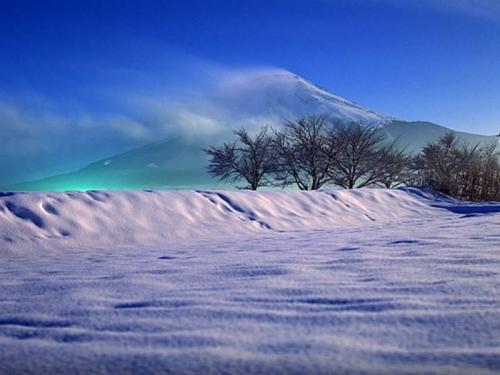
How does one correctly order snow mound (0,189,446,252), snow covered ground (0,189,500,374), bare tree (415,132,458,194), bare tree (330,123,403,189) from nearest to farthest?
snow covered ground (0,189,500,374), snow mound (0,189,446,252), bare tree (330,123,403,189), bare tree (415,132,458,194)

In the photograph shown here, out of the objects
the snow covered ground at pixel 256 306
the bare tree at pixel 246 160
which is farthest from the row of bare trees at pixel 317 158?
the snow covered ground at pixel 256 306

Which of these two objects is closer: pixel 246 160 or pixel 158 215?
pixel 158 215

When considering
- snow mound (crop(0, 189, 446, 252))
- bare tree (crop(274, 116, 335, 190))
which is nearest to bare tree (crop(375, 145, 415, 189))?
bare tree (crop(274, 116, 335, 190))

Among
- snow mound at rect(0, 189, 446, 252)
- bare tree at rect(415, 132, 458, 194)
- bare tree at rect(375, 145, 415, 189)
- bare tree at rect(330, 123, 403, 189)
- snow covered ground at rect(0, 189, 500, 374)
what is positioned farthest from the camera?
bare tree at rect(415, 132, 458, 194)

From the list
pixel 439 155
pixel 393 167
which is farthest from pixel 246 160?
pixel 439 155

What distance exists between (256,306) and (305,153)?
630 inches

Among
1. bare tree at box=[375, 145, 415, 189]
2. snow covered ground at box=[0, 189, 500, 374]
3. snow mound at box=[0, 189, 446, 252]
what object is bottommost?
snow covered ground at box=[0, 189, 500, 374]

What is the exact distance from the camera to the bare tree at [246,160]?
19000 mm

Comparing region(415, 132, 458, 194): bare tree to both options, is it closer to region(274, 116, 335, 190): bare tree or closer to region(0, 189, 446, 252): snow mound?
region(274, 116, 335, 190): bare tree

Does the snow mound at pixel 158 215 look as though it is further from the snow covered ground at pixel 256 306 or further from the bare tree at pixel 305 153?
the bare tree at pixel 305 153

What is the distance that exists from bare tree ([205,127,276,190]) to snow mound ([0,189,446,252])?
37.4 feet

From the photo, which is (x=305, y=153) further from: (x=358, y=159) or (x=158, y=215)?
(x=158, y=215)

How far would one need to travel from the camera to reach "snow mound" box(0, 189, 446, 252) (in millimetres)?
4250

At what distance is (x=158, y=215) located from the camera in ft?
17.3
